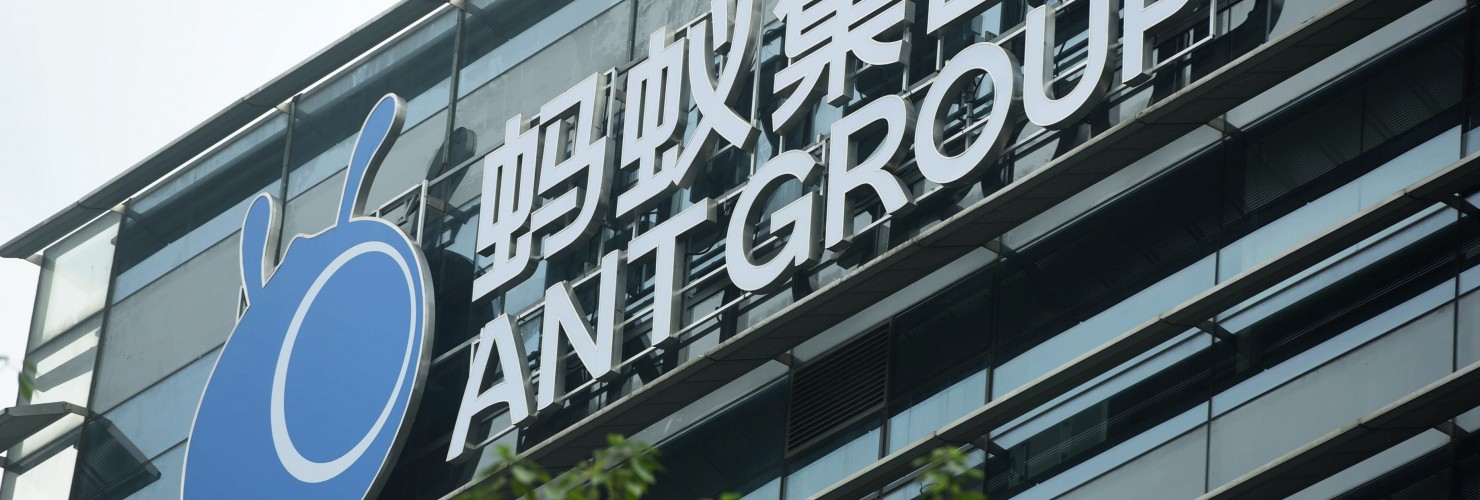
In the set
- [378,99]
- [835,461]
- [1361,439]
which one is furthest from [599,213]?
[1361,439]

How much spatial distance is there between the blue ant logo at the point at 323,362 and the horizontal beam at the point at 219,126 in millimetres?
2450

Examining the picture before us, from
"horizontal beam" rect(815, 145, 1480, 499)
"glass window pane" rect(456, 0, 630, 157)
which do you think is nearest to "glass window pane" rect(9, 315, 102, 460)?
"glass window pane" rect(456, 0, 630, 157)

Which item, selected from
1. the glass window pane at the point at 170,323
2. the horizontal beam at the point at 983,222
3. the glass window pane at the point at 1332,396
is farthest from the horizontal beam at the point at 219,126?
the glass window pane at the point at 1332,396

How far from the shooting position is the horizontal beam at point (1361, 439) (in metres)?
17.1

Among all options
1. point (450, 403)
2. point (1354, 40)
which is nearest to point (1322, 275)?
point (1354, 40)

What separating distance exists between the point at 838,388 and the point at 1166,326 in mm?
4481

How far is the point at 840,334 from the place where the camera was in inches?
918

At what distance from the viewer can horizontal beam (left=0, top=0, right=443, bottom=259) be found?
3228 centimetres

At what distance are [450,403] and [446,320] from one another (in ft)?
3.86

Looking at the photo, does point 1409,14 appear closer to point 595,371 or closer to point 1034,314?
point 1034,314

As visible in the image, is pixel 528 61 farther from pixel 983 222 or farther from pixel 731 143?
pixel 983 222

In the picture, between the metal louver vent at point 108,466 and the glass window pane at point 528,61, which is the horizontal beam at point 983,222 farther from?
the metal louver vent at point 108,466

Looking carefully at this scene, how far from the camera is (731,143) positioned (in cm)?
2453

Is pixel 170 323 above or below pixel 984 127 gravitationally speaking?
above
